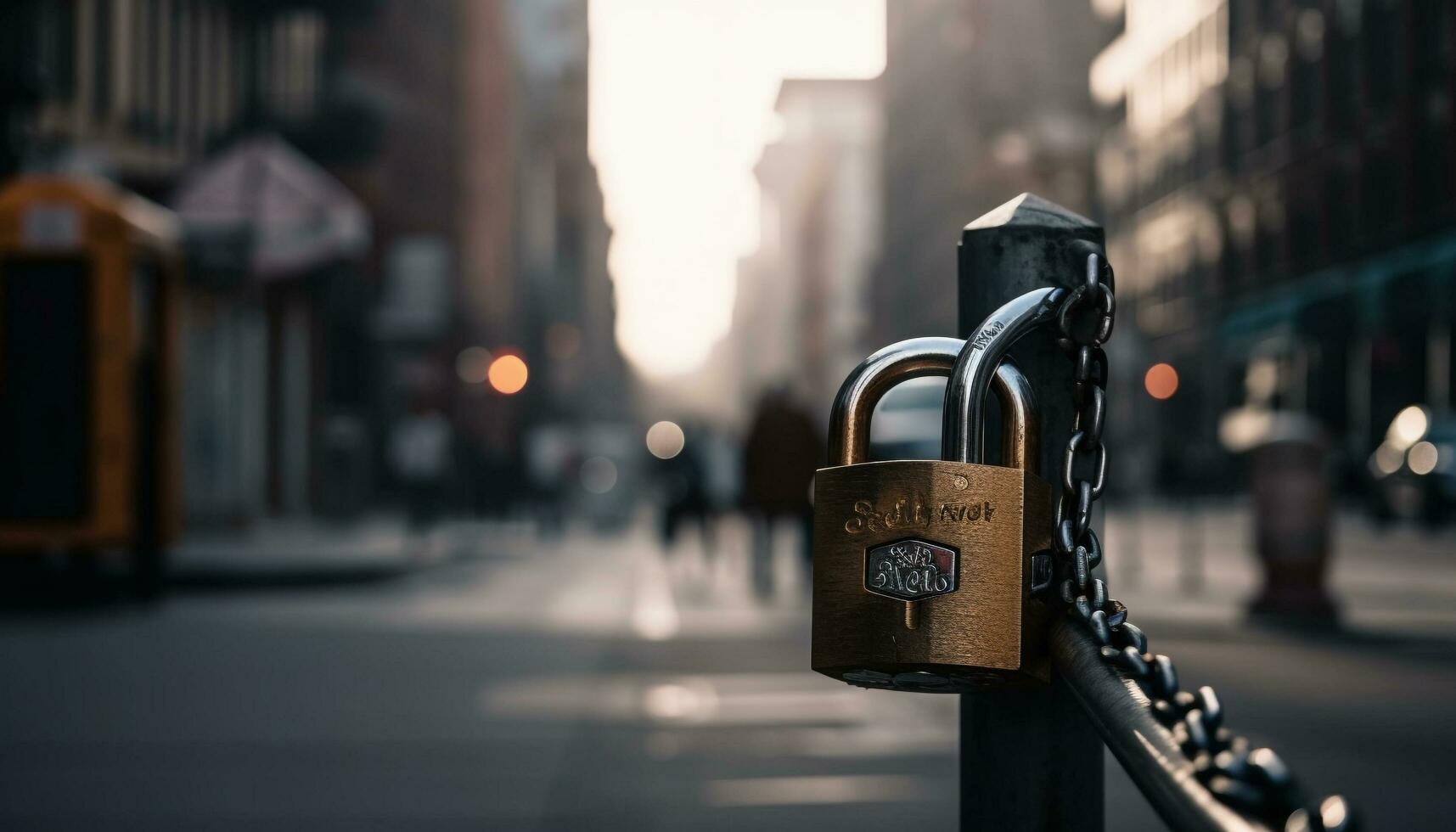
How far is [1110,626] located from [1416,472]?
94.1ft

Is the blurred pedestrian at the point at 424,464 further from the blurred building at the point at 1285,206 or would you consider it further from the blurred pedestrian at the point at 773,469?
the blurred building at the point at 1285,206

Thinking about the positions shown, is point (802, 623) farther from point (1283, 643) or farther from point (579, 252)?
point (579, 252)

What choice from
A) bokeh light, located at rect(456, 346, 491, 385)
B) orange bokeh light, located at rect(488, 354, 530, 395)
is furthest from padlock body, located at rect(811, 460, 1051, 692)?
bokeh light, located at rect(456, 346, 491, 385)

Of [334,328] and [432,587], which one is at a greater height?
[334,328]

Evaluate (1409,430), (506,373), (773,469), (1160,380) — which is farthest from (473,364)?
(773,469)

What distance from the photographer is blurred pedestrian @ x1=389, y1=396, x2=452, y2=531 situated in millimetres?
25641

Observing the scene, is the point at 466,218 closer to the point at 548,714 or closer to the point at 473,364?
the point at 473,364

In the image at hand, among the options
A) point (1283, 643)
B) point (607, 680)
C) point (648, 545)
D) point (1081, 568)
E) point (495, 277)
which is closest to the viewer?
point (1081, 568)

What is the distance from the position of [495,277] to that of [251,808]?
5841 cm

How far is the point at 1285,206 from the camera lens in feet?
159

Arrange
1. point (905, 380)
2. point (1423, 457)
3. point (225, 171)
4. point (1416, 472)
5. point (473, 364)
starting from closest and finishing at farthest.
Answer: point (905, 380), point (225, 171), point (1423, 457), point (1416, 472), point (473, 364)

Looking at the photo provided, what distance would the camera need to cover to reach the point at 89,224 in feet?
47.5

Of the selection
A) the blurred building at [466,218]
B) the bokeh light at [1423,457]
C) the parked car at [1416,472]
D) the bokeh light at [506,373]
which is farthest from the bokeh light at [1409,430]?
the bokeh light at [506,373]

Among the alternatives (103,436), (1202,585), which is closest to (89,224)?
(103,436)
